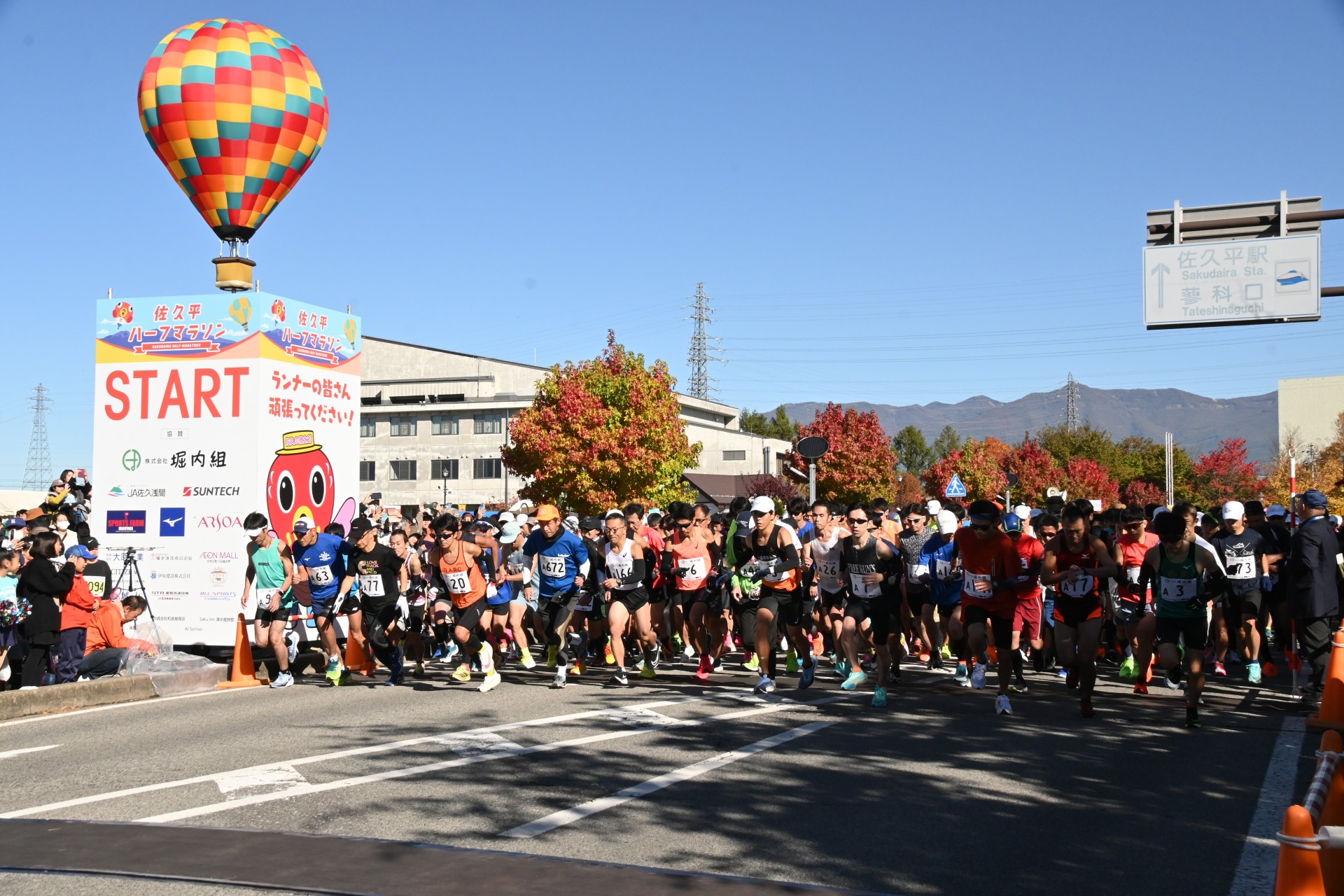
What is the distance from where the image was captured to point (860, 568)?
1210 centimetres

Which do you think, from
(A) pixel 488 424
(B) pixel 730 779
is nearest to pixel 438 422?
(A) pixel 488 424

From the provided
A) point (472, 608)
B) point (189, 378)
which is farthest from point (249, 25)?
point (472, 608)

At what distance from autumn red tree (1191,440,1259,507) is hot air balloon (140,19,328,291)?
59.7 m

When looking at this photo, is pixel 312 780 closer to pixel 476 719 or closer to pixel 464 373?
pixel 476 719

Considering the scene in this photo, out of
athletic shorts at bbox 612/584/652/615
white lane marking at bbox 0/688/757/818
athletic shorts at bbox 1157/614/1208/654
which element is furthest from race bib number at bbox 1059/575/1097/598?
athletic shorts at bbox 612/584/652/615

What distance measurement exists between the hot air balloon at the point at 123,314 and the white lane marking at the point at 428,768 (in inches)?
466

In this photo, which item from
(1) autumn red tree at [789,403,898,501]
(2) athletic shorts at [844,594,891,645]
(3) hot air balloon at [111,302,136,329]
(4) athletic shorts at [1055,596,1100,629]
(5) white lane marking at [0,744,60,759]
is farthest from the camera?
(1) autumn red tree at [789,403,898,501]

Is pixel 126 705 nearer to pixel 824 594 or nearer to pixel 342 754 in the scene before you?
pixel 342 754

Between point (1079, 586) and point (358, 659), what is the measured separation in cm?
859

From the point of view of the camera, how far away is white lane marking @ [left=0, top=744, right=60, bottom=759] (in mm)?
9828

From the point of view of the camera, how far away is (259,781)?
821 centimetres

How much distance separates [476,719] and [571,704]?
1.25m

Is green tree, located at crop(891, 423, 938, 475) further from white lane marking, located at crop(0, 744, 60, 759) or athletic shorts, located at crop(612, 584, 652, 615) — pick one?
white lane marking, located at crop(0, 744, 60, 759)

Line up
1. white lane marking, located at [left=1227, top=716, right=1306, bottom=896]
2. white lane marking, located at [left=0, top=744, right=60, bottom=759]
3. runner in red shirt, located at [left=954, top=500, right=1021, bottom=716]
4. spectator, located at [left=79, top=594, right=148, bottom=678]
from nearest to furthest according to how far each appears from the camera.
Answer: white lane marking, located at [left=1227, top=716, right=1306, bottom=896] < white lane marking, located at [left=0, top=744, right=60, bottom=759] < runner in red shirt, located at [left=954, top=500, right=1021, bottom=716] < spectator, located at [left=79, top=594, right=148, bottom=678]
